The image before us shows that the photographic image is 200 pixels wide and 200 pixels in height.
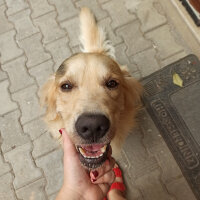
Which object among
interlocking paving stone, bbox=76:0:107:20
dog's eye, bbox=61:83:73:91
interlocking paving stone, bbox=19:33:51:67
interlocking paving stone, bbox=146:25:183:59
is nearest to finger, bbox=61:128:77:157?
dog's eye, bbox=61:83:73:91

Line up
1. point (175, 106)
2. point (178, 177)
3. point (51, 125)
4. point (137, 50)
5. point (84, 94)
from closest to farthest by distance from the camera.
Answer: point (84, 94) → point (51, 125) → point (178, 177) → point (175, 106) → point (137, 50)

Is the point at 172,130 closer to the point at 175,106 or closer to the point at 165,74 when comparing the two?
the point at 175,106

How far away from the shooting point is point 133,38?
180 inches

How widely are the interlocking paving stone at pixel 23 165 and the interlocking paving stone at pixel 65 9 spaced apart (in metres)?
2.46

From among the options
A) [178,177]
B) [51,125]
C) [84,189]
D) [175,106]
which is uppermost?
[51,125]

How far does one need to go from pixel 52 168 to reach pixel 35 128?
0.71 m

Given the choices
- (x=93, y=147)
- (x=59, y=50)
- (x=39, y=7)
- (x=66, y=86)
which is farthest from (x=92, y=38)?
(x=93, y=147)

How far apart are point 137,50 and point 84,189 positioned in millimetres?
2638

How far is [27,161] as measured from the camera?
3.99 metres

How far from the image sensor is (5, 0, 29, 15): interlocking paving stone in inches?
197

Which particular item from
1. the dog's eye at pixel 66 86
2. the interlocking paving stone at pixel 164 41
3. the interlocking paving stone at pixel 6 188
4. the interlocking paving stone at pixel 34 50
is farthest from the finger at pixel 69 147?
the interlocking paving stone at pixel 164 41

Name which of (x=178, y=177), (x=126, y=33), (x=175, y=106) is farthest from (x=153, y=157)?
(x=126, y=33)

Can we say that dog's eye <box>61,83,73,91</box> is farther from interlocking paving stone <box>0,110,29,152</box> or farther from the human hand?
interlocking paving stone <box>0,110,29,152</box>

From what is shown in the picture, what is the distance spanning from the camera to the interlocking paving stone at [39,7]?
492cm
